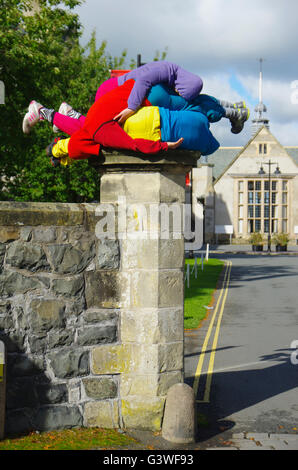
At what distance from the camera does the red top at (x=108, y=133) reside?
6.07m

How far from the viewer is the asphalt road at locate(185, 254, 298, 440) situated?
280 inches

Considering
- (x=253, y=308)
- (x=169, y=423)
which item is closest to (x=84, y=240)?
(x=169, y=423)

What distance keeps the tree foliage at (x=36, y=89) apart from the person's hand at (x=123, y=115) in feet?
31.7

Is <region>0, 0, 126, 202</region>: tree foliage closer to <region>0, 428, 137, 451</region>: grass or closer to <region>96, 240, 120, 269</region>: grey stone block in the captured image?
<region>96, 240, 120, 269</region>: grey stone block

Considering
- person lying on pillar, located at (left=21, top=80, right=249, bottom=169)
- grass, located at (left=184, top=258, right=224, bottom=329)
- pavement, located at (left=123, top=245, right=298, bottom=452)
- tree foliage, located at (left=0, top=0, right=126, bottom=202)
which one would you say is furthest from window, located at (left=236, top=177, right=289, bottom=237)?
person lying on pillar, located at (left=21, top=80, right=249, bottom=169)

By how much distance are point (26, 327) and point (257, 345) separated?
692 cm

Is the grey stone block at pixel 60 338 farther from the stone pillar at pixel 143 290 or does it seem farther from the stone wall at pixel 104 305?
the stone pillar at pixel 143 290

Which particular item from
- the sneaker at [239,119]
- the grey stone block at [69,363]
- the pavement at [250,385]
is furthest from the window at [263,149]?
the grey stone block at [69,363]

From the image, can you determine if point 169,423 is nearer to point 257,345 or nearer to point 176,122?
point 176,122

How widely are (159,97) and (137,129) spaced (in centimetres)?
46

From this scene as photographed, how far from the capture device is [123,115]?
239 inches

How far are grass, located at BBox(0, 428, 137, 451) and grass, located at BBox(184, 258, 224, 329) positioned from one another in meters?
7.82

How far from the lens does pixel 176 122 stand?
20.3 feet
